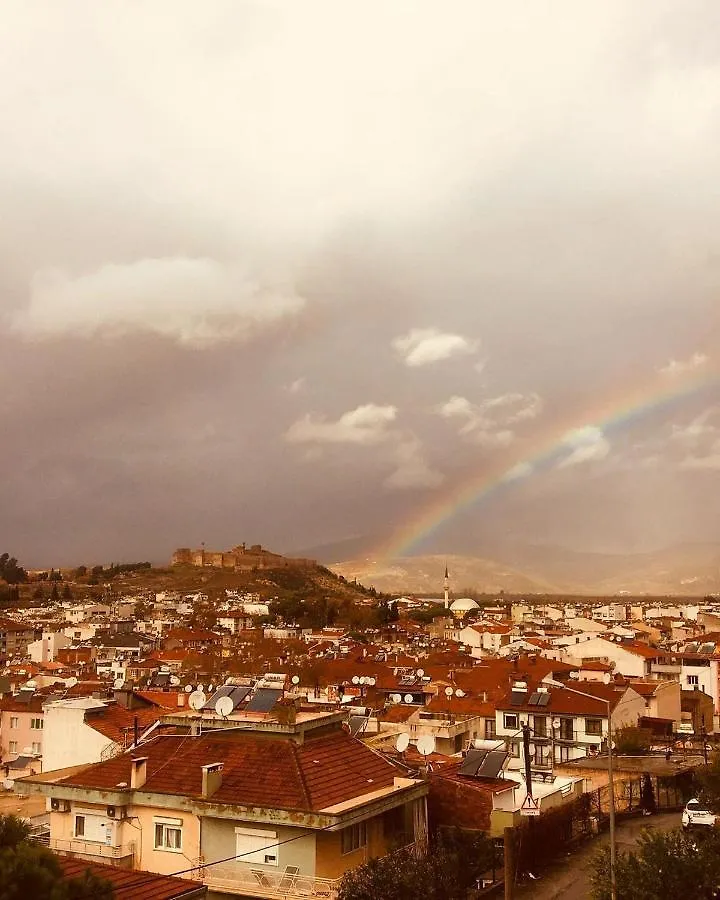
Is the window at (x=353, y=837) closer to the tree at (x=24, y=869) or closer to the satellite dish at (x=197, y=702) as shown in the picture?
the satellite dish at (x=197, y=702)

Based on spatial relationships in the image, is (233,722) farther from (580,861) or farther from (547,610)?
(547,610)

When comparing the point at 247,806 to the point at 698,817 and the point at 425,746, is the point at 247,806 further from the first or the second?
the point at 698,817

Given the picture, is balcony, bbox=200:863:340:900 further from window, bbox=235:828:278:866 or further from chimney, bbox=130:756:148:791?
chimney, bbox=130:756:148:791

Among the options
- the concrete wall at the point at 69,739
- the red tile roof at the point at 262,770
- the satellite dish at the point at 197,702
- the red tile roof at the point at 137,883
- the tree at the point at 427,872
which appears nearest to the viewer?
the red tile roof at the point at 137,883

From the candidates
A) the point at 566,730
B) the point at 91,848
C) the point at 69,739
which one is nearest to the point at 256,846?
the point at 91,848

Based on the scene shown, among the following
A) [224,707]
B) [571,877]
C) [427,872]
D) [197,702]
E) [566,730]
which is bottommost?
[571,877]

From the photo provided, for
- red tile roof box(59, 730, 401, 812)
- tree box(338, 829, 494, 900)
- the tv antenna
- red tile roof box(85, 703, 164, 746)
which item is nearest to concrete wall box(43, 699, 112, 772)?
red tile roof box(85, 703, 164, 746)

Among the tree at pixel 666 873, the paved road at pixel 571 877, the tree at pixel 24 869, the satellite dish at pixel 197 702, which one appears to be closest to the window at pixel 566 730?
the paved road at pixel 571 877
